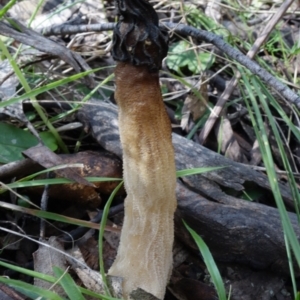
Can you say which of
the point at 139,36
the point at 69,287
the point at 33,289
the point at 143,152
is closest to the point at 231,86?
the point at 143,152

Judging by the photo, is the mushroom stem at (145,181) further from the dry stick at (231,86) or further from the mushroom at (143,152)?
the dry stick at (231,86)

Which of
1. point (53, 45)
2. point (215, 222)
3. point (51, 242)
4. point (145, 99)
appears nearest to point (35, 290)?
point (51, 242)

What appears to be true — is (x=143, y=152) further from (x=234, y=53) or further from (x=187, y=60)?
(x=187, y=60)

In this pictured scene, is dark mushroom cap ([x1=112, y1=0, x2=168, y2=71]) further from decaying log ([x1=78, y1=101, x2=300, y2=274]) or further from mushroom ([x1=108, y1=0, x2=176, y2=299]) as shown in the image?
decaying log ([x1=78, y1=101, x2=300, y2=274])

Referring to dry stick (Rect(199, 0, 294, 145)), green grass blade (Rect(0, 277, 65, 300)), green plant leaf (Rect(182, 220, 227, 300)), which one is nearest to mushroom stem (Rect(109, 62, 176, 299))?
green plant leaf (Rect(182, 220, 227, 300))

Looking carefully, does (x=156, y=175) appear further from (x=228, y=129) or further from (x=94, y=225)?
(x=228, y=129)
